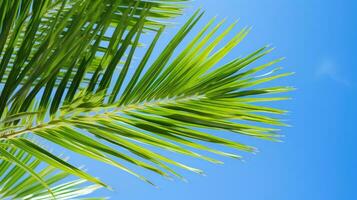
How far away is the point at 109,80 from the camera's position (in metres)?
1.11

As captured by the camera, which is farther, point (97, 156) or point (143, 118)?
point (143, 118)

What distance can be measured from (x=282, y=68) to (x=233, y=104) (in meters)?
0.14

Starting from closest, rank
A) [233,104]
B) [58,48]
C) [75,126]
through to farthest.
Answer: [58,48] → [75,126] → [233,104]

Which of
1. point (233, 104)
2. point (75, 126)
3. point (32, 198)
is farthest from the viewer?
point (32, 198)

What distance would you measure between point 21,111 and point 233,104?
45 cm

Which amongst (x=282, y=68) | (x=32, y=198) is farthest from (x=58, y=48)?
(x=32, y=198)

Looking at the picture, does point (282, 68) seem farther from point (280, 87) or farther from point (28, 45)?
point (28, 45)

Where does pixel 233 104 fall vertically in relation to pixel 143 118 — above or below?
above

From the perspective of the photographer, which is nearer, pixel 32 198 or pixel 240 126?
pixel 240 126

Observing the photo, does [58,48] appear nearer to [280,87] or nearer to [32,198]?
[280,87]

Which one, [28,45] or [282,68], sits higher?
[282,68]

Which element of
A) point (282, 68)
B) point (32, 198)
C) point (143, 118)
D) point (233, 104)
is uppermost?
point (282, 68)

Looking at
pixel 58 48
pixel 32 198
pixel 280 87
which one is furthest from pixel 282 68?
pixel 32 198

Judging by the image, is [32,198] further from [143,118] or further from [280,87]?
[280,87]
